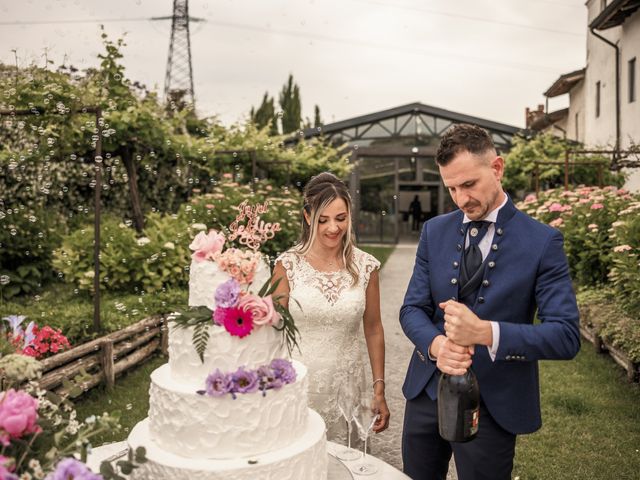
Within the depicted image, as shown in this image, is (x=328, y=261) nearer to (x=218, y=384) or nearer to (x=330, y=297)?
(x=330, y=297)

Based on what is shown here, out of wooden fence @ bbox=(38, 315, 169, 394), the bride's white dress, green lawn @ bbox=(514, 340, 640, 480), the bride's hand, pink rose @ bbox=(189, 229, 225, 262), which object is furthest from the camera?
wooden fence @ bbox=(38, 315, 169, 394)

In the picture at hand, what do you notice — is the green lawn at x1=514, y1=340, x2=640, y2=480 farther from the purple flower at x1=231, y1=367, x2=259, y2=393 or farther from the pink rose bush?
the purple flower at x1=231, y1=367, x2=259, y2=393

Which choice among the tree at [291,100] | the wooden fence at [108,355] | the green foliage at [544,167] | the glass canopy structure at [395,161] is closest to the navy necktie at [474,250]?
the wooden fence at [108,355]

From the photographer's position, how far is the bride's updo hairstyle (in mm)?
3369

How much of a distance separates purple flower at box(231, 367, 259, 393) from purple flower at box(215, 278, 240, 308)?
0.76 feet

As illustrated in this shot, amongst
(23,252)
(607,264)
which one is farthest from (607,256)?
(23,252)

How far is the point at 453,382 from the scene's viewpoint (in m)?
2.07

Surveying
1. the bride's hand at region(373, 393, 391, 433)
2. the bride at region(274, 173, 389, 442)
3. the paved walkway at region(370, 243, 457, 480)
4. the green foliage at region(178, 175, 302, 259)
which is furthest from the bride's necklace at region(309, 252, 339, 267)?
the green foliage at region(178, 175, 302, 259)

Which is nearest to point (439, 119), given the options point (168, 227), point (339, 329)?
point (168, 227)

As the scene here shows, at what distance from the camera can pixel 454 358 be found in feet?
6.50

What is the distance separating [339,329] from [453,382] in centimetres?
151

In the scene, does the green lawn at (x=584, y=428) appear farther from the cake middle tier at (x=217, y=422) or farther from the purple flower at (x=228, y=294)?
the purple flower at (x=228, y=294)

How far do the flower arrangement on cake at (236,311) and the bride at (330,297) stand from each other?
1.29m

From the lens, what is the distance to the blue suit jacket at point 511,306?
6.56ft
